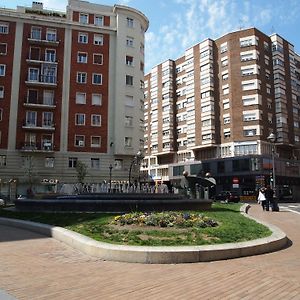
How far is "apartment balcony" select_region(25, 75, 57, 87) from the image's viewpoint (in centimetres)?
4488

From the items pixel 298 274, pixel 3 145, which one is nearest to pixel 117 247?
pixel 298 274

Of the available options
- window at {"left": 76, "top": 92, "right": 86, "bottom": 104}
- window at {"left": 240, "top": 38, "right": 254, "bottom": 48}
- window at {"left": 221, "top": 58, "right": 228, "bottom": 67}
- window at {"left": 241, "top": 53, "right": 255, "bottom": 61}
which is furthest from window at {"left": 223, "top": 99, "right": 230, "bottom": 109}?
window at {"left": 76, "top": 92, "right": 86, "bottom": 104}

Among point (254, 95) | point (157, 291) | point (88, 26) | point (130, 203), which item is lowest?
point (157, 291)

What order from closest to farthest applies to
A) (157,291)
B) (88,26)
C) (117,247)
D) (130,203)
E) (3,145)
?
1. (157,291)
2. (117,247)
3. (130,203)
4. (3,145)
5. (88,26)

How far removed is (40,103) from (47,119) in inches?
80.5

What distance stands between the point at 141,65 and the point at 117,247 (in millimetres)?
44449

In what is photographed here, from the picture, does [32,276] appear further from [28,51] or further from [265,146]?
[265,146]

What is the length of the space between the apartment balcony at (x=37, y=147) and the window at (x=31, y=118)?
2489 mm

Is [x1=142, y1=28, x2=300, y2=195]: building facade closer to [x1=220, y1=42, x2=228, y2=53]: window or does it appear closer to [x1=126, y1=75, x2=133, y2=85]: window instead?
[x1=220, y1=42, x2=228, y2=53]: window

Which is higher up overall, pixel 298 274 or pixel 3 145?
pixel 3 145

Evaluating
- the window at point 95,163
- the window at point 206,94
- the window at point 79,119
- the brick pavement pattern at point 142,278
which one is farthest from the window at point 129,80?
the brick pavement pattern at point 142,278

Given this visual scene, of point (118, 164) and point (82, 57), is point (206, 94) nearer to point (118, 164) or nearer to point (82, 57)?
point (82, 57)

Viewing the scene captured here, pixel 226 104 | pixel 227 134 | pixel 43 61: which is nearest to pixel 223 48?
pixel 226 104

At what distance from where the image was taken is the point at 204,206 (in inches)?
640
